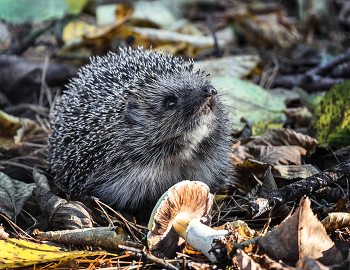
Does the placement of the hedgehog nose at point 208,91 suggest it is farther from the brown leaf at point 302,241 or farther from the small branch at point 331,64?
the small branch at point 331,64

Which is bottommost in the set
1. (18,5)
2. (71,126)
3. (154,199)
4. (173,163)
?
(154,199)

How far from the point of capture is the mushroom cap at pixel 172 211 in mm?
3158

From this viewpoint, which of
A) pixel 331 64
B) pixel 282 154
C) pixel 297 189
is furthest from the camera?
pixel 331 64

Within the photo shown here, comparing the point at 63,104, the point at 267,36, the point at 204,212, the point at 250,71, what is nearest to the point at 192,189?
the point at 204,212

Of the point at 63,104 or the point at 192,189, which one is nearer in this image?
the point at 192,189

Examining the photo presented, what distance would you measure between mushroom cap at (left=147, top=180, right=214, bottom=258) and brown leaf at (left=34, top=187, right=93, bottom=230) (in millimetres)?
786

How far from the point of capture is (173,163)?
178 inches

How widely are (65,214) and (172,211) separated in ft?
3.72

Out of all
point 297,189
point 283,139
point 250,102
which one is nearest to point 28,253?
point 297,189

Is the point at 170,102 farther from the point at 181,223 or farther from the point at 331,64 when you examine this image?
the point at 331,64

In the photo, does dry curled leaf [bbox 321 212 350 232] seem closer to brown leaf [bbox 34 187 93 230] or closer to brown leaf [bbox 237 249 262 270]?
brown leaf [bbox 237 249 262 270]

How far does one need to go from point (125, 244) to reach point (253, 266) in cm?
112

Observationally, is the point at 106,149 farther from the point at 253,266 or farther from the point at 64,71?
the point at 64,71

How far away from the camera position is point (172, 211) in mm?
3230
